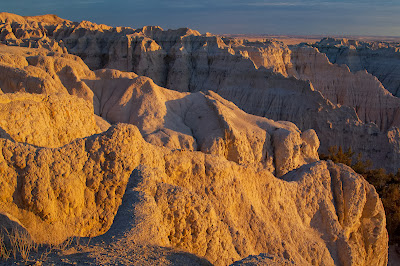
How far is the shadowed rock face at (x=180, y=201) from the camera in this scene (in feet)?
19.9

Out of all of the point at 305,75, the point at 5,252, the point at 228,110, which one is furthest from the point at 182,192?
the point at 305,75

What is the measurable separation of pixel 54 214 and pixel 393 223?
1637 centimetres

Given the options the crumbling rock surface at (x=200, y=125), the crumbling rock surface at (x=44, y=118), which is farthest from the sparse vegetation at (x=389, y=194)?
the crumbling rock surface at (x=44, y=118)

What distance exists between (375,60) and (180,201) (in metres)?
61.2

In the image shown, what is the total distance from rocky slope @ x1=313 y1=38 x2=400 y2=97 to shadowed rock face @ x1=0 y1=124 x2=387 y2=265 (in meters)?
47.1

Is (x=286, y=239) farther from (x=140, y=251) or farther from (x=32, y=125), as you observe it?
(x=32, y=125)

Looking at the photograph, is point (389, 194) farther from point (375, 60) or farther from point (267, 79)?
point (375, 60)

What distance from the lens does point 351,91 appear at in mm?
40781

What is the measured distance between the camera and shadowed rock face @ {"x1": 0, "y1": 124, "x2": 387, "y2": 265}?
19.9ft

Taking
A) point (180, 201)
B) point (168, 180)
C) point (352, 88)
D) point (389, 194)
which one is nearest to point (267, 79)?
point (352, 88)

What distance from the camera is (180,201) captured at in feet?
20.2

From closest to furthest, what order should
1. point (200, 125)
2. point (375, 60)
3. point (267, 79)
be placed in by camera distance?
point (200, 125) → point (267, 79) → point (375, 60)

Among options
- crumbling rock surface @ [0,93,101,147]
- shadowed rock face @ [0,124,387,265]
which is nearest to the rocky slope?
shadowed rock face @ [0,124,387,265]

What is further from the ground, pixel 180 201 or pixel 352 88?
pixel 180 201
